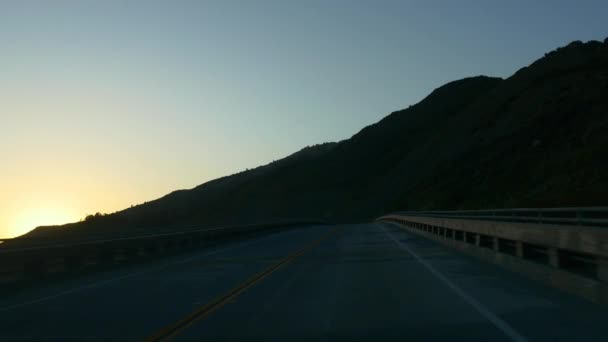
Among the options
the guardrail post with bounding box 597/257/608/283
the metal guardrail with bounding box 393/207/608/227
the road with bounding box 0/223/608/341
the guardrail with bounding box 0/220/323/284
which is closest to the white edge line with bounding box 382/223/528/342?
the road with bounding box 0/223/608/341

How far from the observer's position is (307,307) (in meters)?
13.3

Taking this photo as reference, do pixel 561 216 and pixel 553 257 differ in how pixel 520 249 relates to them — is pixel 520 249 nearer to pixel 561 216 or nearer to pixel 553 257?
pixel 553 257

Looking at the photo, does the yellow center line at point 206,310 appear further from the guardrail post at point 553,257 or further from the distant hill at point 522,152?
the distant hill at point 522,152

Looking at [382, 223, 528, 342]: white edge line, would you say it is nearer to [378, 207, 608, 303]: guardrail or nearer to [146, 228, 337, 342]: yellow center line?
[378, 207, 608, 303]: guardrail

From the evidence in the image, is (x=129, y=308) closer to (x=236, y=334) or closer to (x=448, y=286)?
(x=236, y=334)

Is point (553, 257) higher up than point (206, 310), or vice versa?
point (206, 310)

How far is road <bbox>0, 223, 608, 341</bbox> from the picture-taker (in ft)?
34.9

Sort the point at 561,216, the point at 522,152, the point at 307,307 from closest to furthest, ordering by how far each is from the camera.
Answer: the point at 307,307
the point at 561,216
the point at 522,152

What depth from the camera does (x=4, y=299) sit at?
16703 millimetres

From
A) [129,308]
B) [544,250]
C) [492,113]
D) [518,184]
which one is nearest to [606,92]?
[518,184]

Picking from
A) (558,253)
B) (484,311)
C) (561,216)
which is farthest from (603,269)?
(561,216)

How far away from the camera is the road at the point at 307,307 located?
10.6 meters

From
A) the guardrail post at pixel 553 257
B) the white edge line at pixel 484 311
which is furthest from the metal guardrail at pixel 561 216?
the white edge line at pixel 484 311

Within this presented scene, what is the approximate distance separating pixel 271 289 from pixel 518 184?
68346 mm
